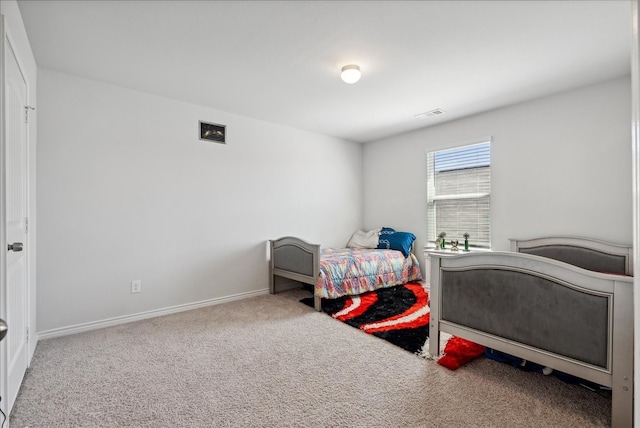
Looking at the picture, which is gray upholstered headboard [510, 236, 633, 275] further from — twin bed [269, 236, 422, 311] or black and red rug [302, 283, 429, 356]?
twin bed [269, 236, 422, 311]

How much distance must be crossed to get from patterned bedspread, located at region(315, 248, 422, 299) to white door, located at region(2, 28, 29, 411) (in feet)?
7.54

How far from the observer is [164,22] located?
2.01m

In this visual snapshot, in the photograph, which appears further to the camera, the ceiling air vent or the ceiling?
the ceiling air vent

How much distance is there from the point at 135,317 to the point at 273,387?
1.92 meters

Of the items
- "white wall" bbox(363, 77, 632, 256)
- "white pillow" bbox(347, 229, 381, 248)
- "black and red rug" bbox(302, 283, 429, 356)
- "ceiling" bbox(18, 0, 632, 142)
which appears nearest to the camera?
"ceiling" bbox(18, 0, 632, 142)

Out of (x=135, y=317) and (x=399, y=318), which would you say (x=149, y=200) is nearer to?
(x=135, y=317)

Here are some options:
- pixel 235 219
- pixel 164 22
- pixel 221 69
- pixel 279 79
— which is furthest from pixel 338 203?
pixel 164 22

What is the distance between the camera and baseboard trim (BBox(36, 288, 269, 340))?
8.55ft

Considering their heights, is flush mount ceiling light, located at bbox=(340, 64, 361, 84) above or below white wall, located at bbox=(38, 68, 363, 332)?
above

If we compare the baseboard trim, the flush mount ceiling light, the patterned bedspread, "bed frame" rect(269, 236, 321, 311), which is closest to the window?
the patterned bedspread

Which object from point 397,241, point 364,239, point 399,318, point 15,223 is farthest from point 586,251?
point 15,223

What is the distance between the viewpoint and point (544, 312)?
170 centimetres

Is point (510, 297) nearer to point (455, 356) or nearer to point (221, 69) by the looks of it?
point (455, 356)

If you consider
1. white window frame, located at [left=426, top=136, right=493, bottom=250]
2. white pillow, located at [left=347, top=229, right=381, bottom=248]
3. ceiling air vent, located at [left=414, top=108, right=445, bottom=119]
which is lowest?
white pillow, located at [left=347, top=229, right=381, bottom=248]
